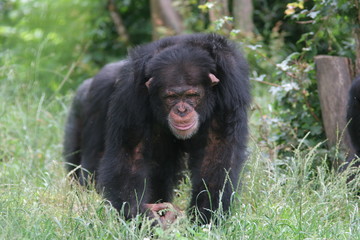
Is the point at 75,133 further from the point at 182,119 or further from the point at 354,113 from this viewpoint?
the point at 354,113

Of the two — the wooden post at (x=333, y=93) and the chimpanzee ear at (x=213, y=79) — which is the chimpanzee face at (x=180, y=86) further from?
the wooden post at (x=333, y=93)

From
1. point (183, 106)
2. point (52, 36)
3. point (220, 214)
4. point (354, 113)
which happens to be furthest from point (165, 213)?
point (52, 36)

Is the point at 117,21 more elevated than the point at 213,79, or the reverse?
the point at 213,79

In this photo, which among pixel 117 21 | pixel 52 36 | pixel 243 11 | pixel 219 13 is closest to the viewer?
pixel 219 13

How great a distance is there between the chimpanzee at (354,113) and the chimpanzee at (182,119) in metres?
1.51

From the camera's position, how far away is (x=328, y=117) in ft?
22.8

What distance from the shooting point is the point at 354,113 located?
6.54m

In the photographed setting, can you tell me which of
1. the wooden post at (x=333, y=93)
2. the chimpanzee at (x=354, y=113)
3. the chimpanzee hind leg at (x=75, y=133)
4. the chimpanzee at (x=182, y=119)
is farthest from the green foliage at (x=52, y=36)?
the chimpanzee at (x=354, y=113)

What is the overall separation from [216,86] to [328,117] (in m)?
2.05

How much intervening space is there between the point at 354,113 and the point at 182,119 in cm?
224

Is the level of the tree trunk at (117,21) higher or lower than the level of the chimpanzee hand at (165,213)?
higher

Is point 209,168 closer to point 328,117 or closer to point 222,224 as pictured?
point 222,224

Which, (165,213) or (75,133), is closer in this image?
(165,213)

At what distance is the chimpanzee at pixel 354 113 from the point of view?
6.49m
